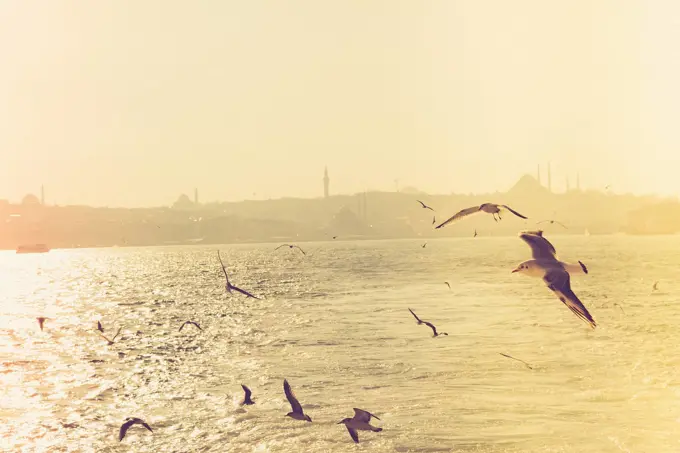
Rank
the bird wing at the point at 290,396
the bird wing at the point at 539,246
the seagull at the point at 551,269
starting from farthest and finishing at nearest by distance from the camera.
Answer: the bird wing at the point at 290,396
the bird wing at the point at 539,246
the seagull at the point at 551,269

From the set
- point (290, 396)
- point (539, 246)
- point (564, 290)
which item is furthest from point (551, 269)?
point (290, 396)

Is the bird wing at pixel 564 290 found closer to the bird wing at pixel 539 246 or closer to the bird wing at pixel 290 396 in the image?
the bird wing at pixel 539 246

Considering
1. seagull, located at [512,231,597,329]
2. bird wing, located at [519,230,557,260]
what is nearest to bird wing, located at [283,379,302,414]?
seagull, located at [512,231,597,329]

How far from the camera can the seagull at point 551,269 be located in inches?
396

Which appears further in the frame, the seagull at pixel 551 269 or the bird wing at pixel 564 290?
the seagull at pixel 551 269

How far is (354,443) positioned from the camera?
1930 centimetres

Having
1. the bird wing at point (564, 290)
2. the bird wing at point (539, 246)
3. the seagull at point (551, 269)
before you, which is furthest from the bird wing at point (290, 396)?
the bird wing at point (564, 290)

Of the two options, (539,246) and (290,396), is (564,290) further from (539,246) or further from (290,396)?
(290,396)

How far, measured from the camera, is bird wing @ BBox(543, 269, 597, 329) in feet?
30.6

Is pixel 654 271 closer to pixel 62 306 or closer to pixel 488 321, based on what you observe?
pixel 488 321

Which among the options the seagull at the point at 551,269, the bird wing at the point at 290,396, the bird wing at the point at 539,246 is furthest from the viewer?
the bird wing at the point at 290,396

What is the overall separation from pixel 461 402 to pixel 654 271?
99.3 meters

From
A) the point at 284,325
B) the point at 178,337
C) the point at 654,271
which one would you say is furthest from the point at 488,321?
the point at 654,271

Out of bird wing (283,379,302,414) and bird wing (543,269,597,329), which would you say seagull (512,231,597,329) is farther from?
bird wing (283,379,302,414)
